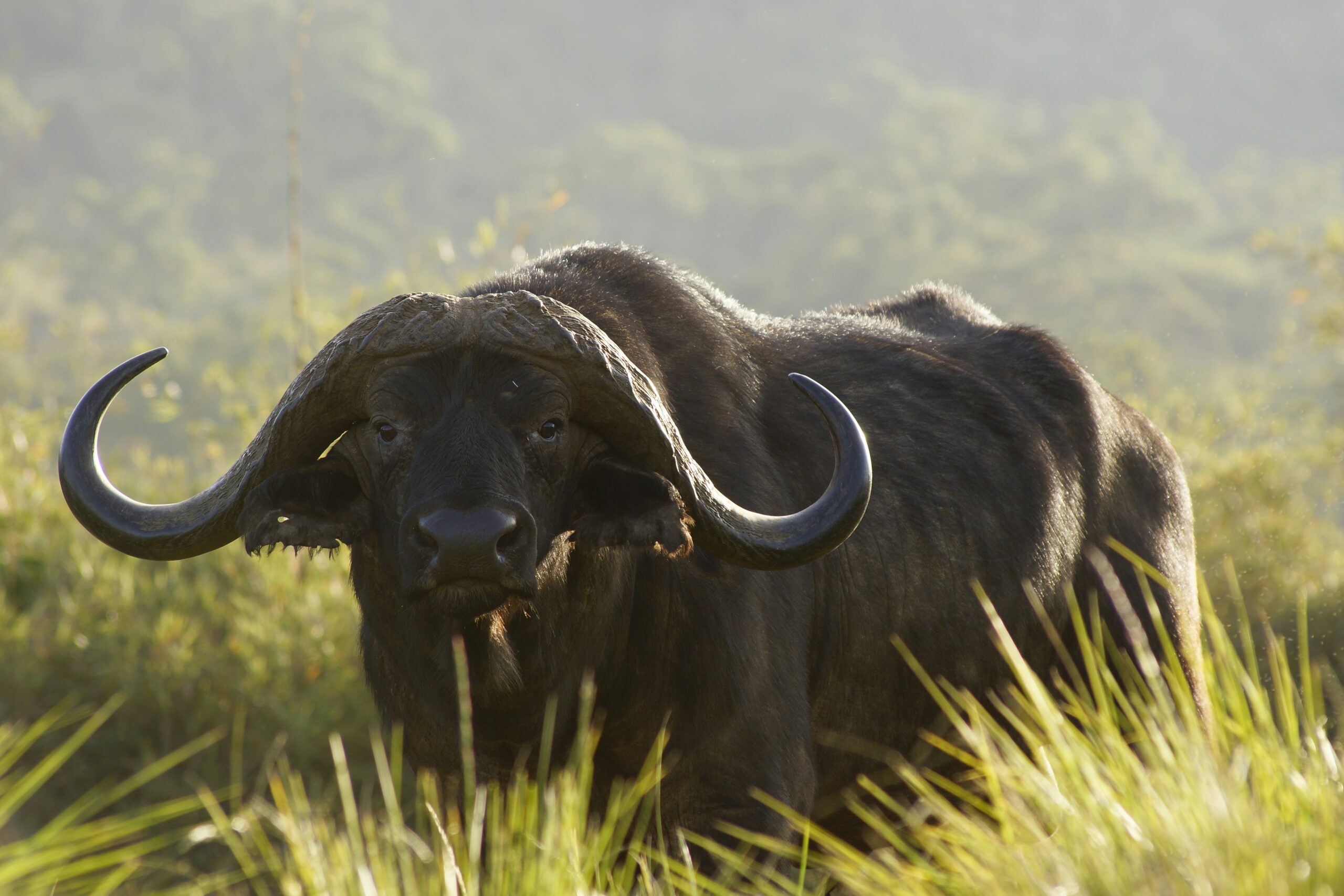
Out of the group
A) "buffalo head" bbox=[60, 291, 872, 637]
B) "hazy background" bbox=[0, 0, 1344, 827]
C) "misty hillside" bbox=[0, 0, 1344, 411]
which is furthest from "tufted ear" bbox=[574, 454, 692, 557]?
"misty hillside" bbox=[0, 0, 1344, 411]

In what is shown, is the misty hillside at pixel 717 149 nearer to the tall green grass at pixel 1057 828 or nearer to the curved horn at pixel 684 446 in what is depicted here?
the curved horn at pixel 684 446

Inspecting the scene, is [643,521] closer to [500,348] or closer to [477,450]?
[477,450]

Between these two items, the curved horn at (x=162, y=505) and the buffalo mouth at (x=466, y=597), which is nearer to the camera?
the buffalo mouth at (x=466, y=597)

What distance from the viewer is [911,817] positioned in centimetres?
312

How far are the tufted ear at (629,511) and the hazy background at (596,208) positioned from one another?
3432 mm

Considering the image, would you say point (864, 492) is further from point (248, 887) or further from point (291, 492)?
point (248, 887)

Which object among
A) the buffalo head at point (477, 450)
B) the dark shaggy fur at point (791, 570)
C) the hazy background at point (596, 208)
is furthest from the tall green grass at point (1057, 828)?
the hazy background at point (596, 208)

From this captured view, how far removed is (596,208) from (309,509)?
3027 inches

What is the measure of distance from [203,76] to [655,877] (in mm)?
89234

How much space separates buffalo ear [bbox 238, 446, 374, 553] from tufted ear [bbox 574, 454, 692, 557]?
631 mm

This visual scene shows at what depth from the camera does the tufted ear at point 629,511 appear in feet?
11.9

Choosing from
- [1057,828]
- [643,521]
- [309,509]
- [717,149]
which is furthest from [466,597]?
[717,149]

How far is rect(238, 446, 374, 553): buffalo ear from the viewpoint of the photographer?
368 cm

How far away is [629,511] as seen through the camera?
3.79 m
